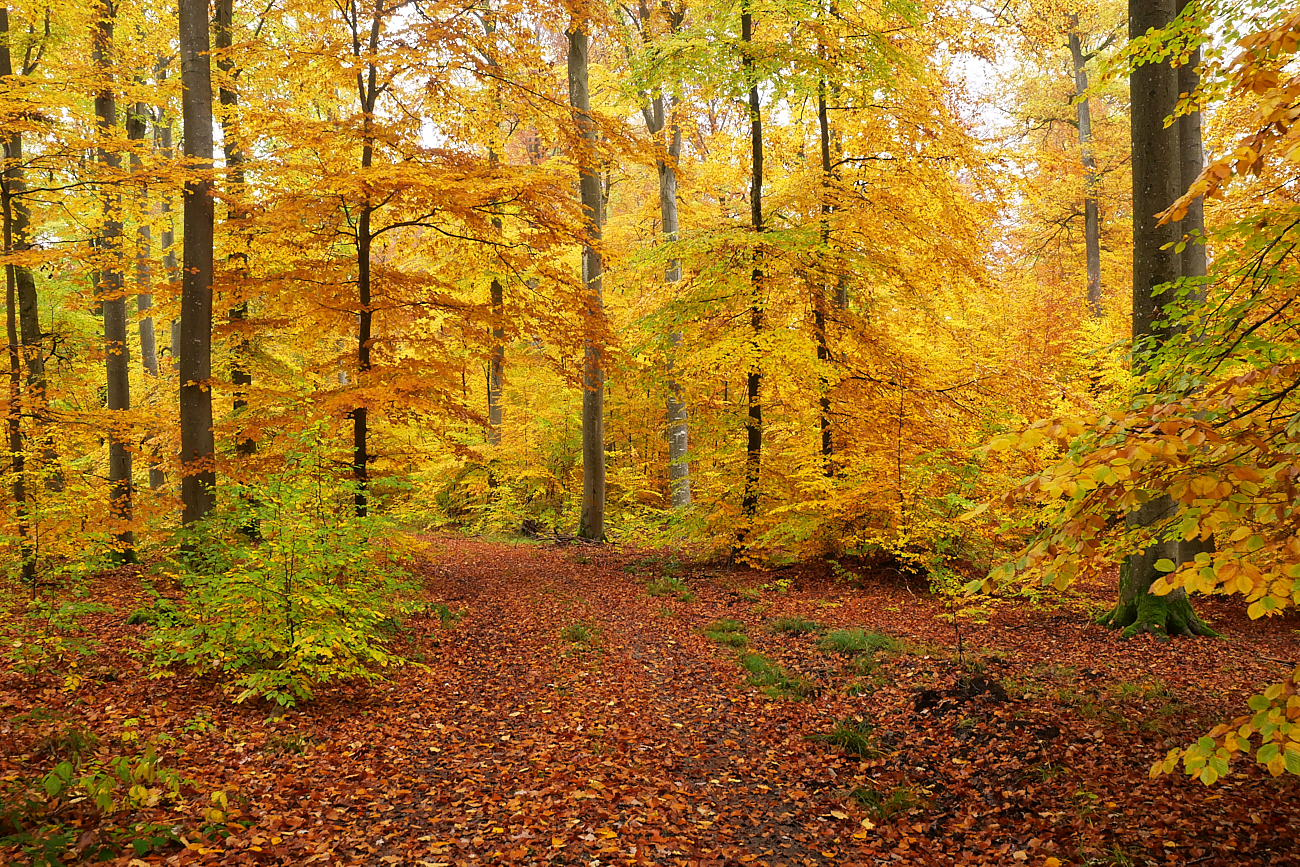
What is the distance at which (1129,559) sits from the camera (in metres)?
7.75

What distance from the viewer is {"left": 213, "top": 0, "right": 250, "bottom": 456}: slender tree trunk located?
8773 millimetres

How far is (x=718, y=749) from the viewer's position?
5.41 meters

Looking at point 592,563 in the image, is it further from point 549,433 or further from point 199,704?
point 199,704

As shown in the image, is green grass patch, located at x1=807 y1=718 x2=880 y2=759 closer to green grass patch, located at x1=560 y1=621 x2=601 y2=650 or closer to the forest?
the forest

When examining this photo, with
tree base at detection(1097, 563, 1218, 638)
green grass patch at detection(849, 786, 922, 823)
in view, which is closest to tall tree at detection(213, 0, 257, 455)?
green grass patch at detection(849, 786, 922, 823)

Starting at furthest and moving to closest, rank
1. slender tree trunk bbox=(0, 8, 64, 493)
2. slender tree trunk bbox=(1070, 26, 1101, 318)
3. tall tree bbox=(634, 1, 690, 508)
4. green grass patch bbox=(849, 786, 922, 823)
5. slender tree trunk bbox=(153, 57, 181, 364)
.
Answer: slender tree trunk bbox=(1070, 26, 1101, 318), tall tree bbox=(634, 1, 690, 508), slender tree trunk bbox=(153, 57, 181, 364), slender tree trunk bbox=(0, 8, 64, 493), green grass patch bbox=(849, 786, 922, 823)

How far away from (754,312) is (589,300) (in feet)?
9.50

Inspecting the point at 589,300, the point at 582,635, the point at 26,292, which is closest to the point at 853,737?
the point at 582,635

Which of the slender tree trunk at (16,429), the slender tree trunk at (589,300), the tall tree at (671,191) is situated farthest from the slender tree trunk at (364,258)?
the tall tree at (671,191)

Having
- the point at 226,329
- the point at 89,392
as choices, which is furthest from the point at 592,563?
the point at 89,392

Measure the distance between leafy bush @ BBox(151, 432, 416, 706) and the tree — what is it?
3.09 m

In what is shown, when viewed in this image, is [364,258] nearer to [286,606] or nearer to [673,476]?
[286,606]

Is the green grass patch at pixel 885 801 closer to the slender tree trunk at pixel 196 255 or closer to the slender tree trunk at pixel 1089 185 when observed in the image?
the slender tree trunk at pixel 196 255

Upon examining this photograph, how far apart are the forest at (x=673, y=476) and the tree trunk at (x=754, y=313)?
0.32 feet
